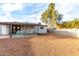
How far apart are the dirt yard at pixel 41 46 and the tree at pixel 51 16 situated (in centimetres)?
24

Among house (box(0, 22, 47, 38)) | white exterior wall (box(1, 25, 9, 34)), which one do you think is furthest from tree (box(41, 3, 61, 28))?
white exterior wall (box(1, 25, 9, 34))

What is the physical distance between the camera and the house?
88.7 inches

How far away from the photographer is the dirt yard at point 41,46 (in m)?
2.30

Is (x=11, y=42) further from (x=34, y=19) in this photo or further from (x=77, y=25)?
(x=77, y=25)

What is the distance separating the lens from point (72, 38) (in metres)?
2.29

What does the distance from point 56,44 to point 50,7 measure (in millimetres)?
685

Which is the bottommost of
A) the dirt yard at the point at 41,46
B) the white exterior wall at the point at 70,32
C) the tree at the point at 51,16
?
the dirt yard at the point at 41,46

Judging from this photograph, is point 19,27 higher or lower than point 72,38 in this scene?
higher

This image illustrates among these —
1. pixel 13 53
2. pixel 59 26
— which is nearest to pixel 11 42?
pixel 13 53

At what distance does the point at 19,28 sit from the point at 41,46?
519 mm

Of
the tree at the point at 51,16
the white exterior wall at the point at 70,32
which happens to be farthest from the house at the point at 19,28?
the white exterior wall at the point at 70,32

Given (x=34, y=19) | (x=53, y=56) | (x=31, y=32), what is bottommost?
(x=53, y=56)

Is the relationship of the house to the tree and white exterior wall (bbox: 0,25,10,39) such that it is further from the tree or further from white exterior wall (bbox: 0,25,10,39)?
the tree

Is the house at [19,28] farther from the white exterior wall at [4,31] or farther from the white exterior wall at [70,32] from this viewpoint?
the white exterior wall at [70,32]
